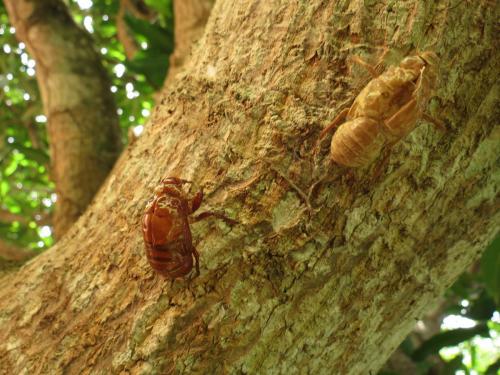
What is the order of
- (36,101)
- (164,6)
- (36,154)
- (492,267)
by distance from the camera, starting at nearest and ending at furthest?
(492,267), (164,6), (36,154), (36,101)

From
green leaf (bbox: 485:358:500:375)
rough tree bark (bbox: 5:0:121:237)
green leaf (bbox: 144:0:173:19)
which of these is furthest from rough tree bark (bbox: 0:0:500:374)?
green leaf (bbox: 485:358:500:375)

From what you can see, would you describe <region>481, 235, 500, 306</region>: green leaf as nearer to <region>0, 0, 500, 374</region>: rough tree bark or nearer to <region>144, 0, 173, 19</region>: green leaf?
<region>0, 0, 500, 374</region>: rough tree bark

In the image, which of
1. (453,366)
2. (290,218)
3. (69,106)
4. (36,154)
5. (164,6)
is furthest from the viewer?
(36,154)

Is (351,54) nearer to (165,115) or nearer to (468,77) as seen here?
(468,77)

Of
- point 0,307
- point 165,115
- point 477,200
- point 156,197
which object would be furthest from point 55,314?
point 477,200

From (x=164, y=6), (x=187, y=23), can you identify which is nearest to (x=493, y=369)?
(x=187, y=23)

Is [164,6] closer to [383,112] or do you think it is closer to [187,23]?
[187,23]

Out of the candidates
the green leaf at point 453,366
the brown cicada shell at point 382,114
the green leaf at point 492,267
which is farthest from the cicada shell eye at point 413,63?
the green leaf at point 453,366

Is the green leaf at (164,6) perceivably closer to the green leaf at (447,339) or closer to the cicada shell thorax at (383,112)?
the cicada shell thorax at (383,112)
